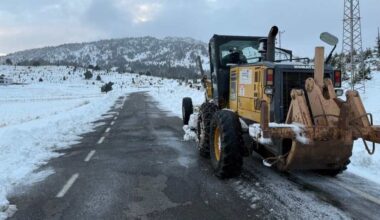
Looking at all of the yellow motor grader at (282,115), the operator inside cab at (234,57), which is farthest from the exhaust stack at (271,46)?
the operator inside cab at (234,57)

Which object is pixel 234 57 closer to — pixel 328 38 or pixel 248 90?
pixel 248 90

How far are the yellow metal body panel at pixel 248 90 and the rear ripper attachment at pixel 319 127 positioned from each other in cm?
88

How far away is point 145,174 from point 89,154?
2.88 m

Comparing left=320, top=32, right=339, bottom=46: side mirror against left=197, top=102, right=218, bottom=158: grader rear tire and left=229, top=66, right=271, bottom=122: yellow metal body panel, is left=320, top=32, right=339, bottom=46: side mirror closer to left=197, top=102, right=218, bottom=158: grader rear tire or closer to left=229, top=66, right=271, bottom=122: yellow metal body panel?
left=229, top=66, right=271, bottom=122: yellow metal body panel

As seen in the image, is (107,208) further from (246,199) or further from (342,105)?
(342,105)

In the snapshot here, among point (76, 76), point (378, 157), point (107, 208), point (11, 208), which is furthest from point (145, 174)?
point (76, 76)

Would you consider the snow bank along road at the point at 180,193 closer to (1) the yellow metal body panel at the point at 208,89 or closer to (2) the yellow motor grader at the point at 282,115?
(2) the yellow motor grader at the point at 282,115

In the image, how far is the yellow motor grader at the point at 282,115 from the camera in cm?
616

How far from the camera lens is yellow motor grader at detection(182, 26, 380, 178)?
6156 millimetres

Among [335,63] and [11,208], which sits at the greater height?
[335,63]

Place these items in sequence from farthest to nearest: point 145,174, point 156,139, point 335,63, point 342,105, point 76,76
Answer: point 76,76
point 335,63
point 156,139
point 145,174
point 342,105

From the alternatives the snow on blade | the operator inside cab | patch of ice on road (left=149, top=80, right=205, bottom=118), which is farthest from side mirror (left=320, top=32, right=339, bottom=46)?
patch of ice on road (left=149, top=80, right=205, bottom=118)

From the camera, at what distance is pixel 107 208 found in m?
6.27

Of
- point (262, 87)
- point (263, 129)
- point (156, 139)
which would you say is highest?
point (262, 87)
